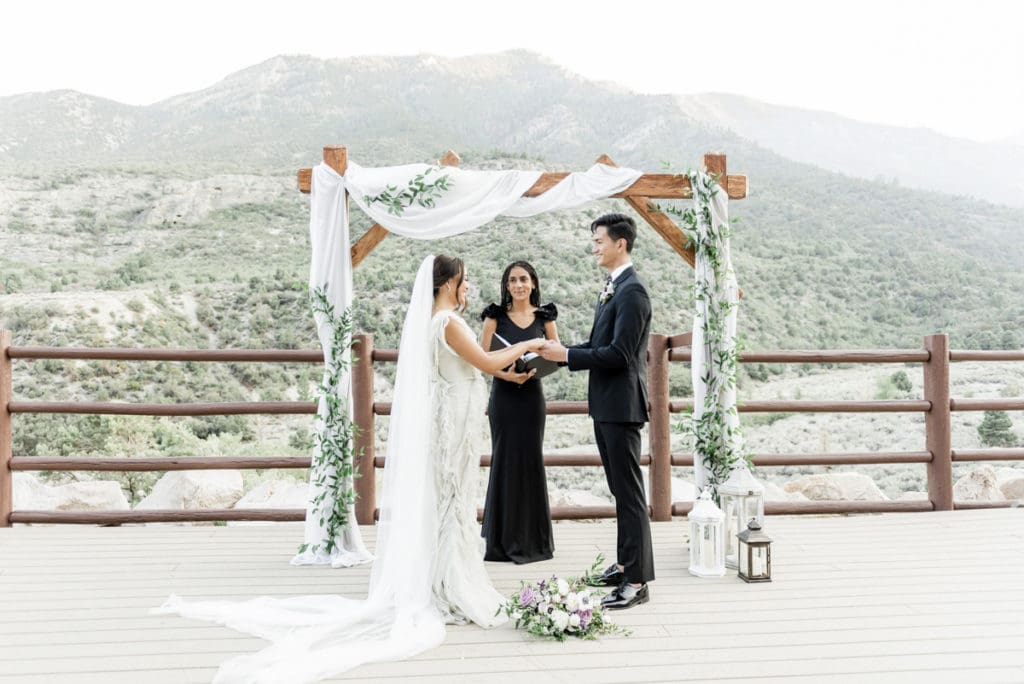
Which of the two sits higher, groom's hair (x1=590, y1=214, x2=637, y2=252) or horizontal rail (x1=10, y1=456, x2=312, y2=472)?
groom's hair (x1=590, y1=214, x2=637, y2=252)

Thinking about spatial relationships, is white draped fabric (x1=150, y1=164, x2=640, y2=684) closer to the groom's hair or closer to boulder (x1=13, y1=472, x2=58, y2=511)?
the groom's hair

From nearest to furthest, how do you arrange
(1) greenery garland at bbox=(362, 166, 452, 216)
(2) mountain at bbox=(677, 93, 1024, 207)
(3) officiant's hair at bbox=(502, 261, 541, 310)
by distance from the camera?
(3) officiant's hair at bbox=(502, 261, 541, 310), (1) greenery garland at bbox=(362, 166, 452, 216), (2) mountain at bbox=(677, 93, 1024, 207)

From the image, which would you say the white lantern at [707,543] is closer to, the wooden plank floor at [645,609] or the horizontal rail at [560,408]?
the wooden plank floor at [645,609]

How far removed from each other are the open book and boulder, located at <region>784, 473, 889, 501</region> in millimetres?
4454

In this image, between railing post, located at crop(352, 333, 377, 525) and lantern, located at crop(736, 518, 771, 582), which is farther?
railing post, located at crop(352, 333, 377, 525)

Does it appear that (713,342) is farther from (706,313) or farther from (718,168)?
(718,168)

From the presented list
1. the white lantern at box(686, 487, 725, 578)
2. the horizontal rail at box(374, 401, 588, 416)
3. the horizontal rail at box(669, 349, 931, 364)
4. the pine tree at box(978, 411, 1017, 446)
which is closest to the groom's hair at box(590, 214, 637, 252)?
the white lantern at box(686, 487, 725, 578)

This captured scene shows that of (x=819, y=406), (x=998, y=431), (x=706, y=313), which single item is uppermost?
(x=706, y=313)

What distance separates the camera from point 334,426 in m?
4.91

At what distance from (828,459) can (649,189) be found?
245 cm

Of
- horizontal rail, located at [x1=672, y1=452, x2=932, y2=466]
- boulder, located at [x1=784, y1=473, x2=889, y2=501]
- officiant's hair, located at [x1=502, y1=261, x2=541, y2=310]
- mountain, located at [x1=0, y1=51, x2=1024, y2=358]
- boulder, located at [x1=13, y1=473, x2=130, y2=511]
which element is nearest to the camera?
officiant's hair, located at [x1=502, y1=261, x2=541, y2=310]

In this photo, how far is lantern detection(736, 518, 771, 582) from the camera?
416 centimetres

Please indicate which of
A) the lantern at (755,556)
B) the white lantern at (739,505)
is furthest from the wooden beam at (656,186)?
the lantern at (755,556)

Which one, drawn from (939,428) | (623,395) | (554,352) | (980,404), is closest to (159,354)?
(554,352)
